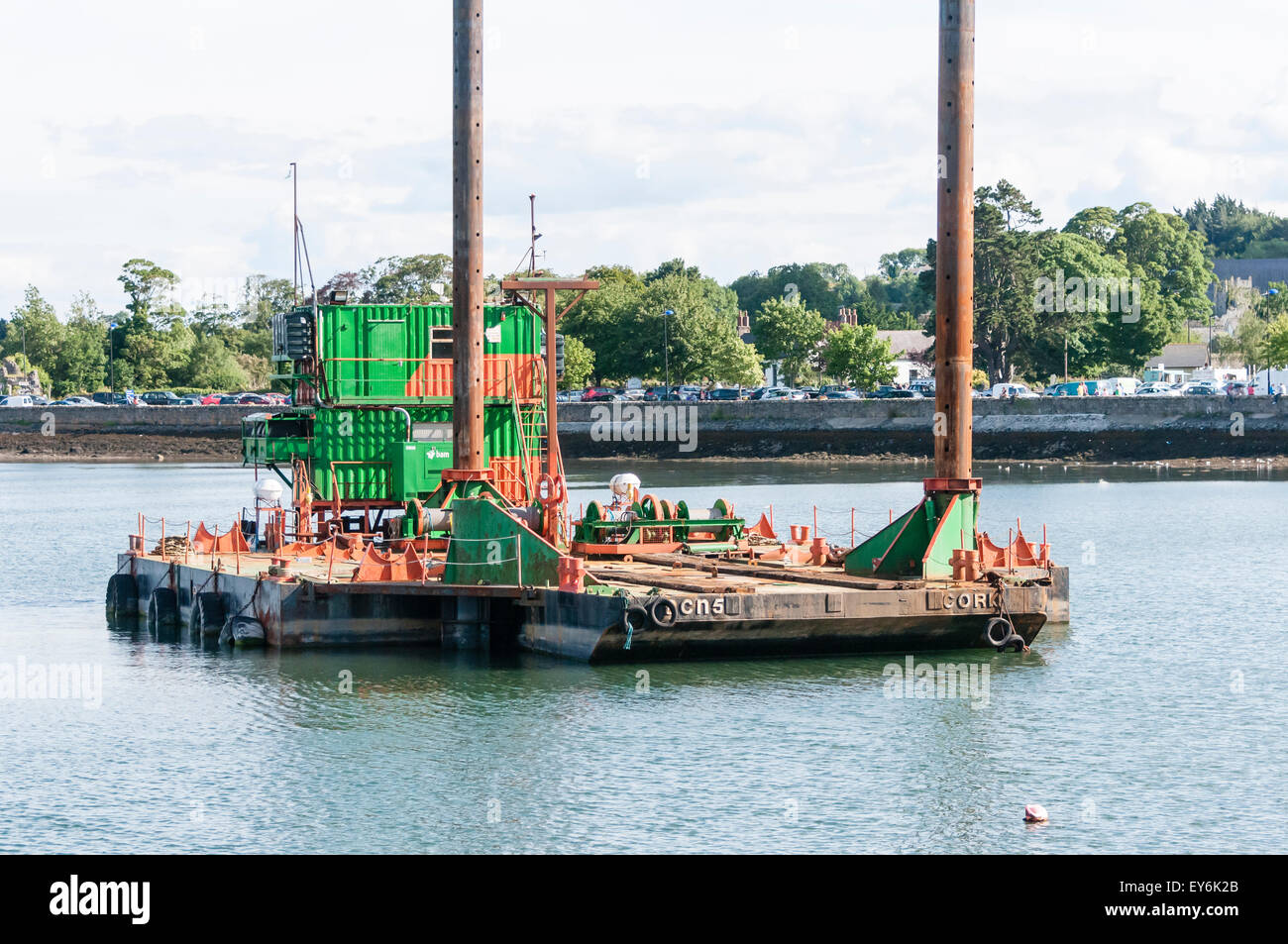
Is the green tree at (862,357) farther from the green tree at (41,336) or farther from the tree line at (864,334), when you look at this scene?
the green tree at (41,336)

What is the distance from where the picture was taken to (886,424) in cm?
12062

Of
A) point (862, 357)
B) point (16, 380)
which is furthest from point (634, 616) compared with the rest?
point (16, 380)

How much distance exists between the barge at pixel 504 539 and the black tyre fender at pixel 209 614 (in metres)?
0.05

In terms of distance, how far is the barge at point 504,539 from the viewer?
3397cm

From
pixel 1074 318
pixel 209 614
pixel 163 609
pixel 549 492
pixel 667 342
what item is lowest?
pixel 163 609

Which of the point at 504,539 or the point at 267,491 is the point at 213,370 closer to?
the point at 267,491

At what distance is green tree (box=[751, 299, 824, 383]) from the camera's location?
15688 cm

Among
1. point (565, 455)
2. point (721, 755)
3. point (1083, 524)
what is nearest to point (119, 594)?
point (721, 755)

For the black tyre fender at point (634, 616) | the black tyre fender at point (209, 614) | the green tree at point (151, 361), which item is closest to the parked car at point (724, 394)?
the green tree at point (151, 361)

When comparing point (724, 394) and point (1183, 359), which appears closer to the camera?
point (724, 394)

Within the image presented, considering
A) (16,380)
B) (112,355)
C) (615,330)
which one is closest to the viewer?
(615,330)

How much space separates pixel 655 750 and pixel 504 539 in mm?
8328

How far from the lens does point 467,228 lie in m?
39.7

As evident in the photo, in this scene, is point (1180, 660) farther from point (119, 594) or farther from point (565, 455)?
point (565, 455)
